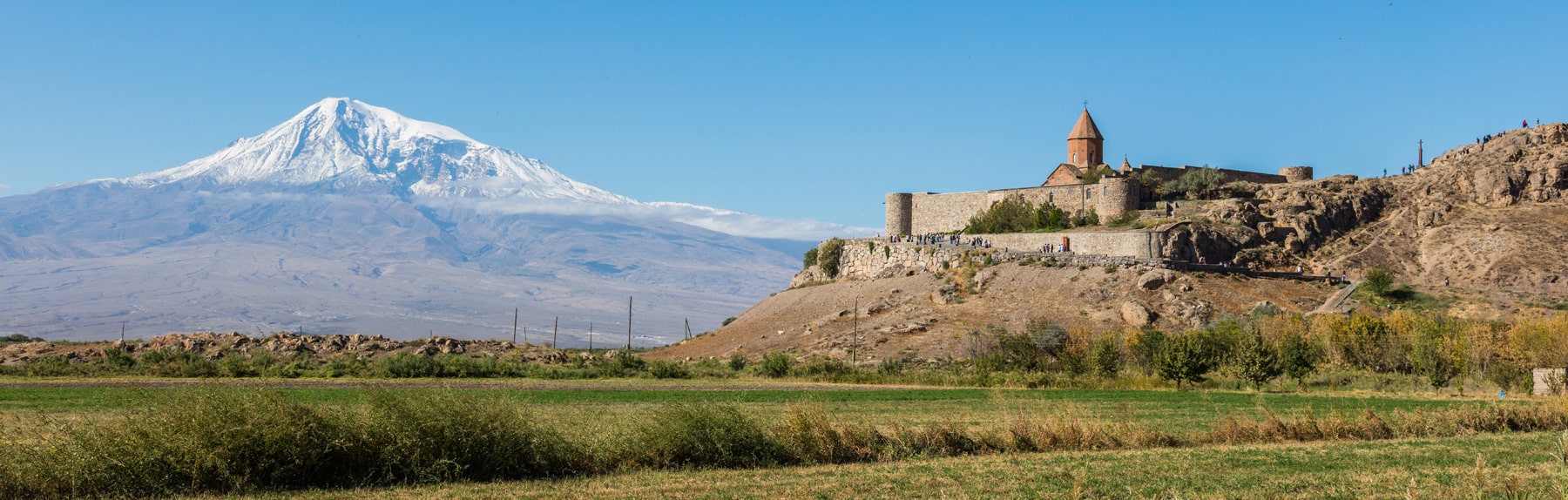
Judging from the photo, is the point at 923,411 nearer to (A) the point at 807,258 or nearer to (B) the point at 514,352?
(B) the point at 514,352

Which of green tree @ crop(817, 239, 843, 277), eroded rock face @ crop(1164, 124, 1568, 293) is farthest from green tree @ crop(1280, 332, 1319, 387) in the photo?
green tree @ crop(817, 239, 843, 277)

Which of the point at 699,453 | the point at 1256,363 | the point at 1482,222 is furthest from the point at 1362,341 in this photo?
the point at 699,453

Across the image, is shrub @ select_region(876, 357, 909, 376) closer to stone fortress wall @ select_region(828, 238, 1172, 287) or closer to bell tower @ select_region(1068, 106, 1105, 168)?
stone fortress wall @ select_region(828, 238, 1172, 287)

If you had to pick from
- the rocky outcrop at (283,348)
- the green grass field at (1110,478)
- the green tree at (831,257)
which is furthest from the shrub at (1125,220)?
the green grass field at (1110,478)

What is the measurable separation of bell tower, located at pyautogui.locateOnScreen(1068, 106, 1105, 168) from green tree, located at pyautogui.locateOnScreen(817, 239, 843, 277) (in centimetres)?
1623

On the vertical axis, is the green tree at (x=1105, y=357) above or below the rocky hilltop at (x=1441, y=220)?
below

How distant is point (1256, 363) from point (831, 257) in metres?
40.5

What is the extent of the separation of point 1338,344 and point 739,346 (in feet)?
91.6

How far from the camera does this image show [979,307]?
201ft

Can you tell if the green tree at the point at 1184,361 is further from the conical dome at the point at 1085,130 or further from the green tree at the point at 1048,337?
the conical dome at the point at 1085,130

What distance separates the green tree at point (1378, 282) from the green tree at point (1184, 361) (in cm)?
1749

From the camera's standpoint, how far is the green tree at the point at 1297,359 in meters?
42.7

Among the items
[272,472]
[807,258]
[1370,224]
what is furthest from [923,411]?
[807,258]

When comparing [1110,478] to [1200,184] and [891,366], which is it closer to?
[891,366]
